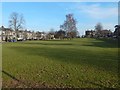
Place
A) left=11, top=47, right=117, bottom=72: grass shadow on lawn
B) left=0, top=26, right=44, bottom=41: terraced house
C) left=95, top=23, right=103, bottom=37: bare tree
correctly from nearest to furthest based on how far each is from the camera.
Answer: left=11, top=47, right=117, bottom=72: grass shadow on lawn
left=0, top=26, right=44, bottom=41: terraced house
left=95, top=23, right=103, bottom=37: bare tree

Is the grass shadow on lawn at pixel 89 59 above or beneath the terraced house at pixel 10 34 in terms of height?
beneath

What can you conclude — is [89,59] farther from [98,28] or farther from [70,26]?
[98,28]

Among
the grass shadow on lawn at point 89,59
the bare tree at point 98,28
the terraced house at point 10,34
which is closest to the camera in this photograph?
the grass shadow on lawn at point 89,59

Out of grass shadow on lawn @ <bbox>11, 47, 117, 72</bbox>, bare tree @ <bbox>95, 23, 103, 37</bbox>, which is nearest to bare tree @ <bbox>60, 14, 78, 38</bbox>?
bare tree @ <bbox>95, 23, 103, 37</bbox>

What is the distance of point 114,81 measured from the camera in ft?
35.2

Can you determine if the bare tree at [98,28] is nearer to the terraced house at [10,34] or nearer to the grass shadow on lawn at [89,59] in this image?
the terraced house at [10,34]

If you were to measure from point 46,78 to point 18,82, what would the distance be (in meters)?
1.46

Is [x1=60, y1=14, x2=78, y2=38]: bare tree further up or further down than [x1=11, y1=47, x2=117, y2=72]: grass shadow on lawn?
further up

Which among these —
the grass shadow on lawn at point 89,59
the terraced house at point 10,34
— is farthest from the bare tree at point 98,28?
the grass shadow on lawn at point 89,59

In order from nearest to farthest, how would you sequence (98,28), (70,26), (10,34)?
(70,26)
(10,34)
(98,28)

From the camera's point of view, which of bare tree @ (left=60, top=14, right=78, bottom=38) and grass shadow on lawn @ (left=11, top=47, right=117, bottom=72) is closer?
grass shadow on lawn @ (left=11, top=47, right=117, bottom=72)

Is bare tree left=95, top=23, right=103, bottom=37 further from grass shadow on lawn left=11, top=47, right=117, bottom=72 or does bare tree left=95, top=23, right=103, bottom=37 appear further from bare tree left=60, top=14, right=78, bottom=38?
grass shadow on lawn left=11, top=47, right=117, bottom=72

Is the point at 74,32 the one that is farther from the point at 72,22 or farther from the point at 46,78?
the point at 46,78

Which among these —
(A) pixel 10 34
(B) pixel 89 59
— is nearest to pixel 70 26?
(A) pixel 10 34
